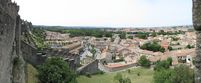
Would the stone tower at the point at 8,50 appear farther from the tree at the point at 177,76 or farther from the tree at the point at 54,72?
the tree at the point at 177,76

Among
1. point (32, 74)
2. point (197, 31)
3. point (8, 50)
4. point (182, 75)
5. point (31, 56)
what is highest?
point (197, 31)

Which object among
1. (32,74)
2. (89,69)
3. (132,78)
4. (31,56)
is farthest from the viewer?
(132,78)

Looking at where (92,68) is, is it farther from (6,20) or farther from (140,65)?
(6,20)

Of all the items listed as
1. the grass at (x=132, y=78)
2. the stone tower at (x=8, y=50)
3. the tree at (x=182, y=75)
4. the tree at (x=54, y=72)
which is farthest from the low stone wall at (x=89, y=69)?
the stone tower at (x=8, y=50)

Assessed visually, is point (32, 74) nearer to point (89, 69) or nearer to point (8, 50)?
point (8, 50)

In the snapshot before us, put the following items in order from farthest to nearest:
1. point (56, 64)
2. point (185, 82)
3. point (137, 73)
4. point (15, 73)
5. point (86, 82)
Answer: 1. point (137, 73)
2. point (86, 82)
3. point (185, 82)
4. point (56, 64)
5. point (15, 73)

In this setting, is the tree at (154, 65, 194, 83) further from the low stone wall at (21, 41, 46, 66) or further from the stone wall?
the stone wall

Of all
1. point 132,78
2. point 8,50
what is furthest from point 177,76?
point 8,50

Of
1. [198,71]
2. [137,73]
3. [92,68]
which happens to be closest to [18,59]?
[198,71]
